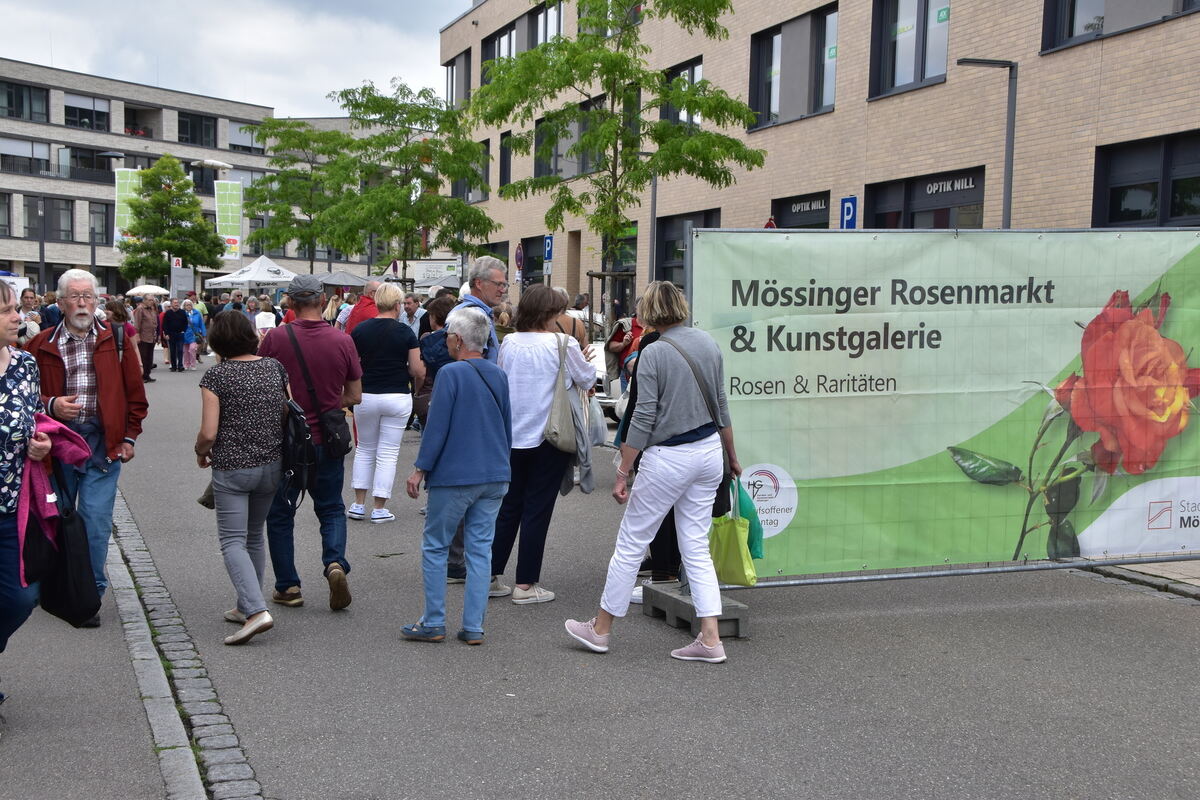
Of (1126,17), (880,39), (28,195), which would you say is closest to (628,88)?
(880,39)

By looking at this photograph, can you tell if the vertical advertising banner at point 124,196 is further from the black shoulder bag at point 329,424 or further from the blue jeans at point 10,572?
the blue jeans at point 10,572

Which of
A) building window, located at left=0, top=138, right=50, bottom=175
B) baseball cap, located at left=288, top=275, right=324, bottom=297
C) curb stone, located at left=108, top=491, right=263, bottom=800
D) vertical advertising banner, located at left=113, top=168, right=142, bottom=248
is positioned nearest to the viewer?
curb stone, located at left=108, top=491, right=263, bottom=800

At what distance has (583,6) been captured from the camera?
20391mm

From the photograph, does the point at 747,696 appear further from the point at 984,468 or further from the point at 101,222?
the point at 101,222

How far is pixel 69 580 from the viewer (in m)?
4.62

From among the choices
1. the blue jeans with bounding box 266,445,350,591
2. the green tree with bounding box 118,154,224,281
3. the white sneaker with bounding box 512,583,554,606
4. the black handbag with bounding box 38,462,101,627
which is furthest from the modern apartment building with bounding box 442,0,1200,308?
the green tree with bounding box 118,154,224,281

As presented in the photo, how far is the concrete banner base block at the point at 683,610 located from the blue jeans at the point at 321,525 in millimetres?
1679

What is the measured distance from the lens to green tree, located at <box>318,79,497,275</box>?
1276 inches

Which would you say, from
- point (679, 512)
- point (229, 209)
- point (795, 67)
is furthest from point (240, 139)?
point (679, 512)

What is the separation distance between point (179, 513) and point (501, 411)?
4902 mm

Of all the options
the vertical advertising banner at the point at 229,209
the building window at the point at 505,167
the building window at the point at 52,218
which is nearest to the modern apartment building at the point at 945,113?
the building window at the point at 505,167

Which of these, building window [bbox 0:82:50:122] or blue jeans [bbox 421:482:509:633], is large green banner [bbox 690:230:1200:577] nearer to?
blue jeans [bbox 421:482:509:633]

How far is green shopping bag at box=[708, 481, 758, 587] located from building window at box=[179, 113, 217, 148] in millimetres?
85726

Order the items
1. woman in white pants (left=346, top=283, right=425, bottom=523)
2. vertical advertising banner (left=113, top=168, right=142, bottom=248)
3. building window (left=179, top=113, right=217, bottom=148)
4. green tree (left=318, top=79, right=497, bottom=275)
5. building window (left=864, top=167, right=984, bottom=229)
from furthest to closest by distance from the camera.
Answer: building window (left=179, top=113, right=217, bottom=148) → vertical advertising banner (left=113, top=168, right=142, bottom=248) → green tree (left=318, top=79, right=497, bottom=275) → building window (left=864, top=167, right=984, bottom=229) → woman in white pants (left=346, top=283, right=425, bottom=523)
